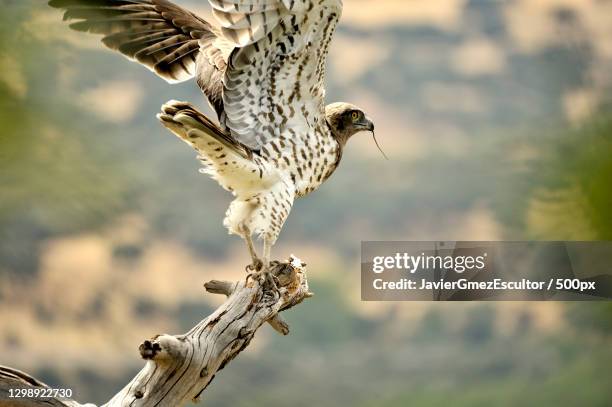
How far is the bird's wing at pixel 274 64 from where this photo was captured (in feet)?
8.50

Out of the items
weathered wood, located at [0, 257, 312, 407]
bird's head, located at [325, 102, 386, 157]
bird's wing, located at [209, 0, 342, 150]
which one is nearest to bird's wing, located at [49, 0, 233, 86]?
bird's wing, located at [209, 0, 342, 150]

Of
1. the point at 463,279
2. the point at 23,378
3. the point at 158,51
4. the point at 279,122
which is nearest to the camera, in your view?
the point at 23,378

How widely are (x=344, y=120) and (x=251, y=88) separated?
0.43 metres

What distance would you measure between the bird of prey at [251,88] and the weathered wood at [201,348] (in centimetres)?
11

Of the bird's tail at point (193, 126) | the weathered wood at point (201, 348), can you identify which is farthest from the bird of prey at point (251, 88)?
the weathered wood at point (201, 348)

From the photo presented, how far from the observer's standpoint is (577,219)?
13.6 feet

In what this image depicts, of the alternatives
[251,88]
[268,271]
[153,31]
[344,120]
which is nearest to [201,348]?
[268,271]

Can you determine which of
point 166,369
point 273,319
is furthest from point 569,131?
point 166,369

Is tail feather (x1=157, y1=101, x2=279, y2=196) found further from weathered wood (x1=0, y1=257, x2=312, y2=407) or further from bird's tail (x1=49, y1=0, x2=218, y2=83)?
bird's tail (x1=49, y1=0, x2=218, y2=83)

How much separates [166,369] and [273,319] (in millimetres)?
553

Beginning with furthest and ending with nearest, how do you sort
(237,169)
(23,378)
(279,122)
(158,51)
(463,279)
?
(463,279)
(158,51)
(279,122)
(237,169)
(23,378)

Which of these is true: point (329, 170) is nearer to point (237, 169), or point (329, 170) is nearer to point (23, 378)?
point (237, 169)

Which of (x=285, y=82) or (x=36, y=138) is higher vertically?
(x=36, y=138)

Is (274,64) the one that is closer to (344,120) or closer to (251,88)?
(251,88)
